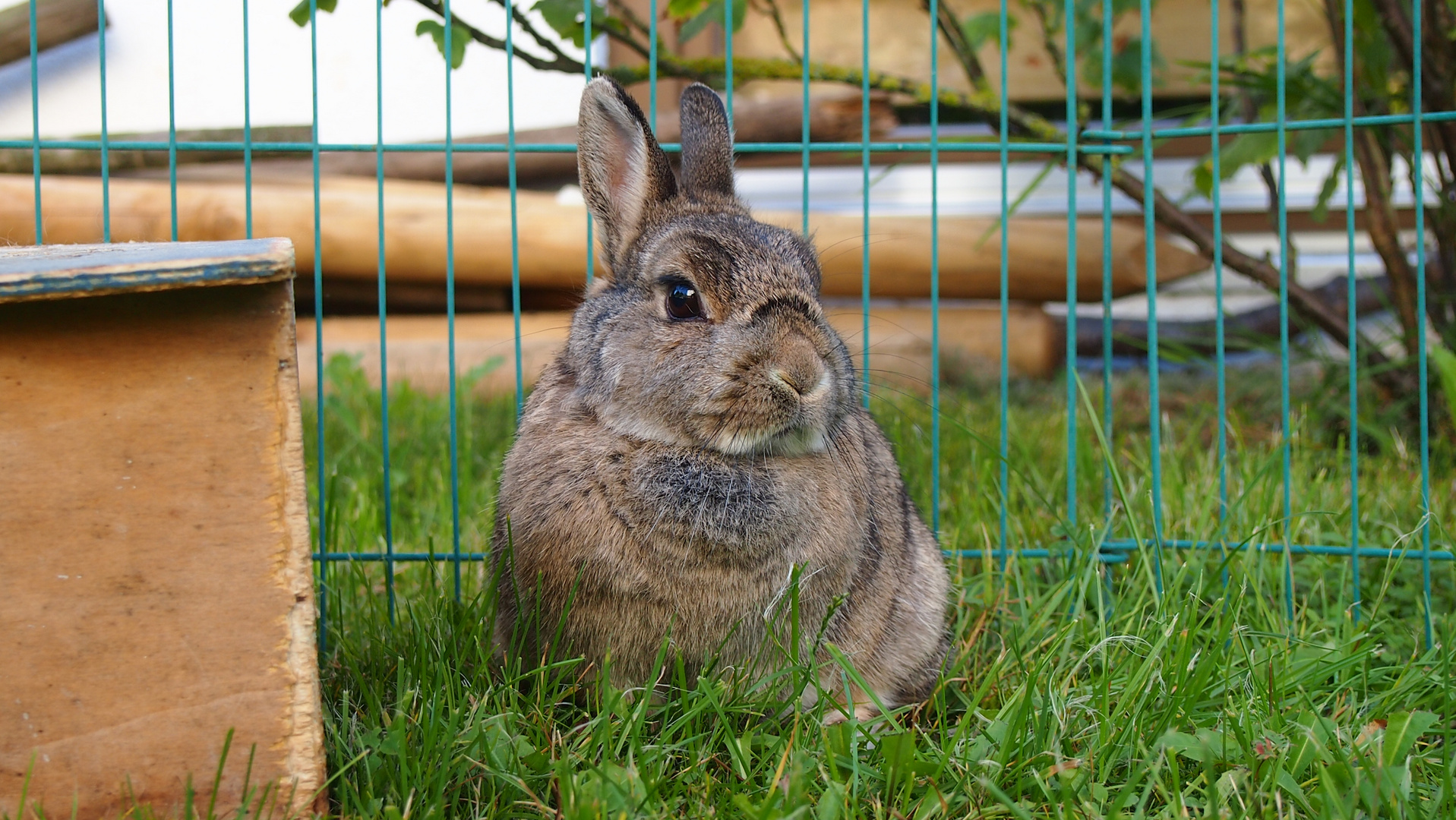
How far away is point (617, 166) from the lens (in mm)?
2131

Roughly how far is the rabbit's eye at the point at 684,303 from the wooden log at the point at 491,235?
247 centimetres

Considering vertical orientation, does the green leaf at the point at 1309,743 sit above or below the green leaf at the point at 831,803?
above

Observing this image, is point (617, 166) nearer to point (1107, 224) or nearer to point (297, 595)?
point (297, 595)

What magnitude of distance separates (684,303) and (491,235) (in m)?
3.06

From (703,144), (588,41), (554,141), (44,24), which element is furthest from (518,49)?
(44,24)

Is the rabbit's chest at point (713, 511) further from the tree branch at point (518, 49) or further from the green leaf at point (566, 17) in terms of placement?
the tree branch at point (518, 49)

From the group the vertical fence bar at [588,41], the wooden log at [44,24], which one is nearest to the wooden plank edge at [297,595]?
the vertical fence bar at [588,41]

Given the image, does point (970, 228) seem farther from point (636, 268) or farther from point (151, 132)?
point (151, 132)

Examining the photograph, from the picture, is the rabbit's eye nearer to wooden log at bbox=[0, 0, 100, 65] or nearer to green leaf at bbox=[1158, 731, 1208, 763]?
green leaf at bbox=[1158, 731, 1208, 763]

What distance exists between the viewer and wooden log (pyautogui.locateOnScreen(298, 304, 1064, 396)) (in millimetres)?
4934

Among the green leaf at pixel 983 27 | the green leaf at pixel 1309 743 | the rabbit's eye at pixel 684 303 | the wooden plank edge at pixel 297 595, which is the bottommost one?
the green leaf at pixel 1309 743

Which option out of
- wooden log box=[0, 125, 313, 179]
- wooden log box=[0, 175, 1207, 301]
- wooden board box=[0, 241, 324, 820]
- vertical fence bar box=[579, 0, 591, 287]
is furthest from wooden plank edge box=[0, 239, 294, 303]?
wooden log box=[0, 125, 313, 179]

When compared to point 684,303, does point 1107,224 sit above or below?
above

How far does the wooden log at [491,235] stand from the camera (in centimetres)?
436
